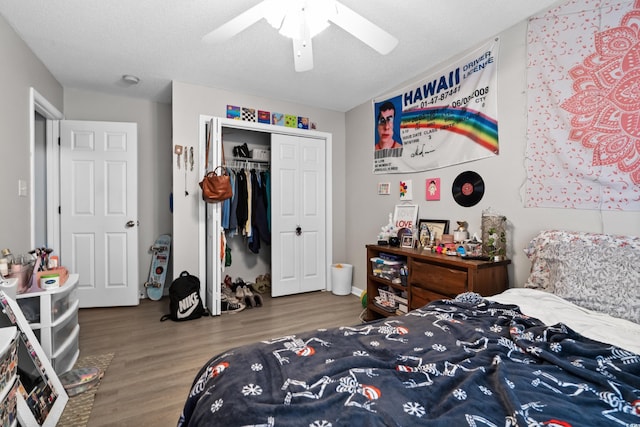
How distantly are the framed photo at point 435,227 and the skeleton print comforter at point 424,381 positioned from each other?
1.43m

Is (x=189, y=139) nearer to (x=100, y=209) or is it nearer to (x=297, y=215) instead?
(x=100, y=209)

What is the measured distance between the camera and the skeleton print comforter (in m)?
0.71

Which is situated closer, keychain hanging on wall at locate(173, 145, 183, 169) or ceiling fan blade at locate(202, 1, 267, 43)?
ceiling fan blade at locate(202, 1, 267, 43)

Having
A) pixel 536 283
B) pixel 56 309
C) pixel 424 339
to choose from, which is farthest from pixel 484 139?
pixel 56 309

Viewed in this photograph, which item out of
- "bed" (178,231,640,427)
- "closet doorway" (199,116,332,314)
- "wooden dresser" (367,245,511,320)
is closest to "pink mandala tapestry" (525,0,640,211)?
"bed" (178,231,640,427)

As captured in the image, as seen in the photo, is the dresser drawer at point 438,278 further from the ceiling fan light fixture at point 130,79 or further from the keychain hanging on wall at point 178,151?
the ceiling fan light fixture at point 130,79

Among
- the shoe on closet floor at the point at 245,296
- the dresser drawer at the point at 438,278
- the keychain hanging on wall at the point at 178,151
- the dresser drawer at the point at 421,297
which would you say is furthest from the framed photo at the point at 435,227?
the keychain hanging on wall at the point at 178,151

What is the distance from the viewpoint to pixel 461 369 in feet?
3.07

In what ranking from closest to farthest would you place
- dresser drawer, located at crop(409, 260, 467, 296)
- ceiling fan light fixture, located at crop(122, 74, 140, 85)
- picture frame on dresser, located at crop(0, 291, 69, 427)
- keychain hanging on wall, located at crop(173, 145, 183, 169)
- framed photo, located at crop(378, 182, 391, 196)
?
picture frame on dresser, located at crop(0, 291, 69, 427) < dresser drawer, located at crop(409, 260, 467, 296) < ceiling fan light fixture, located at crop(122, 74, 140, 85) < keychain hanging on wall, located at crop(173, 145, 183, 169) < framed photo, located at crop(378, 182, 391, 196)

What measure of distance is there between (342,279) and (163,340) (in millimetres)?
2096

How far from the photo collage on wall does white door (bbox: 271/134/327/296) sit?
16 centimetres

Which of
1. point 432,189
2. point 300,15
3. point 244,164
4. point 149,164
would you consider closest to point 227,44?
point 300,15

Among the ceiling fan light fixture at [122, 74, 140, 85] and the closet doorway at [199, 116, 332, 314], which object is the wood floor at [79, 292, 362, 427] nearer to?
the closet doorway at [199, 116, 332, 314]

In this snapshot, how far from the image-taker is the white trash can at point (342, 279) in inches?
148
